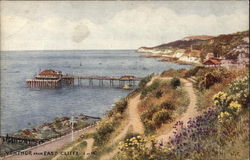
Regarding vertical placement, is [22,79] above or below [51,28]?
below

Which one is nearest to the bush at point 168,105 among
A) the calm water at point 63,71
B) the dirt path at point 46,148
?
the calm water at point 63,71

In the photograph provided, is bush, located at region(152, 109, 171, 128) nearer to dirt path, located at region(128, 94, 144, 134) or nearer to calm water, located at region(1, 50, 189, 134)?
dirt path, located at region(128, 94, 144, 134)

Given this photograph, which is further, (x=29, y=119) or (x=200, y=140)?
(x=29, y=119)

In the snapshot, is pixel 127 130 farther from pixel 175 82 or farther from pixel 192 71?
pixel 192 71

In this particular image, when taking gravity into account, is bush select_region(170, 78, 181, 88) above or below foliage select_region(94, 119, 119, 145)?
above

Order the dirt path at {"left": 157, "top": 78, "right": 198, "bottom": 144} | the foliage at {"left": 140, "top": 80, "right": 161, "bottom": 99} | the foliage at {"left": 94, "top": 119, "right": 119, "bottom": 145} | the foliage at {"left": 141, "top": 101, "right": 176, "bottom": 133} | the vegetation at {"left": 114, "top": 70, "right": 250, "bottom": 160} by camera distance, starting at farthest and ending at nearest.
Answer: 1. the foliage at {"left": 140, "top": 80, "right": 161, "bottom": 99}
2. the foliage at {"left": 94, "top": 119, "right": 119, "bottom": 145}
3. the foliage at {"left": 141, "top": 101, "right": 176, "bottom": 133}
4. the dirt path at {"left": 157, "top": 78, "right": 198, "bottom": 144}
5. the vegetation at {"left": 114, "top": 70, "right": 250, "bottom": 160}

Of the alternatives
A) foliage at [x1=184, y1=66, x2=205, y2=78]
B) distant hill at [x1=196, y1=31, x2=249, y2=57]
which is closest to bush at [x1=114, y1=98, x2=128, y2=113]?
foliage at [x1=184, y1=66, x2=205, y2=78]

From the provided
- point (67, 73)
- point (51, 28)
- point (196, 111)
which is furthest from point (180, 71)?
point (51, 28)

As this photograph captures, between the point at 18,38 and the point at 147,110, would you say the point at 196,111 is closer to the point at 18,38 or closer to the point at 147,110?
the point at 147,110
